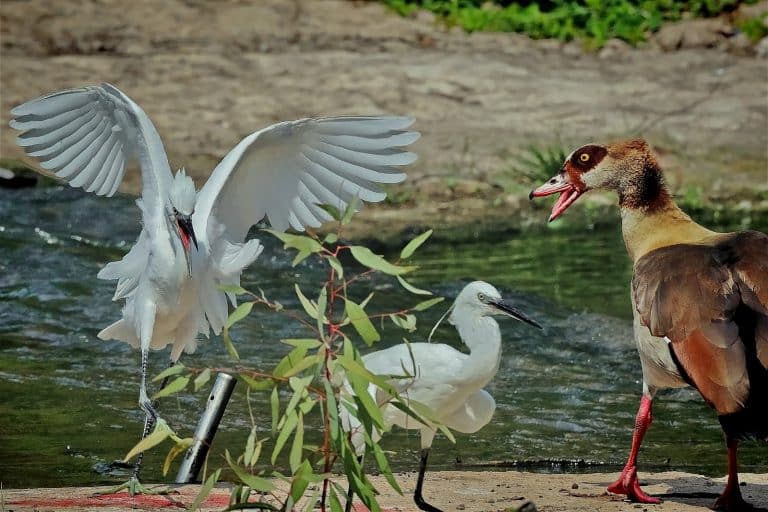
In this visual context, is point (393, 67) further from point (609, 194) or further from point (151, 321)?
point (151, 321)

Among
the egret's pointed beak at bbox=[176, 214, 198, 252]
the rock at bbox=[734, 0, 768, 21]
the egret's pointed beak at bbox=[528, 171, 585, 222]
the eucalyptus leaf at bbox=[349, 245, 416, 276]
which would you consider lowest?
the rock at bbox=[734, 0, 768, 21]

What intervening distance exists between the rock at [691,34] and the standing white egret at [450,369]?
1082 centimetres

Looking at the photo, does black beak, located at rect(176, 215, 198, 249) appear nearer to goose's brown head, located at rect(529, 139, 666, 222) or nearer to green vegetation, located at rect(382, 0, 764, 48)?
goose's brown head, located at rect(529, 139, 666, 222)

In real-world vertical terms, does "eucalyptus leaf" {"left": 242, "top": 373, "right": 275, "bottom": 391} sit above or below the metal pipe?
above

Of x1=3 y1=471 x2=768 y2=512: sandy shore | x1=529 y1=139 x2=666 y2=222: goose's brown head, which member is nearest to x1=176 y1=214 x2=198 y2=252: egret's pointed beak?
x1=3 y1=471 x2=768 y2=512: sandy shore

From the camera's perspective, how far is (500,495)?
5461mm

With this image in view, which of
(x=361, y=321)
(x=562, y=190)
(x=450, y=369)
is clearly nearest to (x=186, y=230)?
(x=450, y=369)

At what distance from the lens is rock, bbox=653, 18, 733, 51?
1595cm

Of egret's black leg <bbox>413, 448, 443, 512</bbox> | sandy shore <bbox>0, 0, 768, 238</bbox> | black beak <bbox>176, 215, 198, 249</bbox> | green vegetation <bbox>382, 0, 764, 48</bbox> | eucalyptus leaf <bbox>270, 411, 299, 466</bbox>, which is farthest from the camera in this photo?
green vegetation <bbox>382, 0, 764, 48</bbox>

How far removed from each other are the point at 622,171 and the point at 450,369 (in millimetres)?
1362

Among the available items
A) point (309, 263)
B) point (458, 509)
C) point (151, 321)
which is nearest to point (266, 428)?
point (151, 321)

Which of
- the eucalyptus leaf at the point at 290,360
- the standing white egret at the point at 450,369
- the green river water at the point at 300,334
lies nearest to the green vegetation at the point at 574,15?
the green river water at the point at 300,334

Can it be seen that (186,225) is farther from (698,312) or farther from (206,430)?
(698,312)

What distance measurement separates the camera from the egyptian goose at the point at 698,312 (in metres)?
5.01
